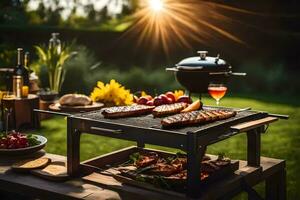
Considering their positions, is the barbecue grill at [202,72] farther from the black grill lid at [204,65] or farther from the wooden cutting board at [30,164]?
the wooden cutting board at [30,164]

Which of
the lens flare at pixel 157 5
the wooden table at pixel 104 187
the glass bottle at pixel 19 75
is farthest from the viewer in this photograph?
the lens flare at pixel 157 5

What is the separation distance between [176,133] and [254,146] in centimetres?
105

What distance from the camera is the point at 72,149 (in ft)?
12.3

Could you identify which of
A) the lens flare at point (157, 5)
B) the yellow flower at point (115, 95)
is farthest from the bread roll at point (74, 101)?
the lens flare at point (157, 5)

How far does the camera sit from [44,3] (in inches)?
944

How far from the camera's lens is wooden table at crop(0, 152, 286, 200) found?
3383 mm

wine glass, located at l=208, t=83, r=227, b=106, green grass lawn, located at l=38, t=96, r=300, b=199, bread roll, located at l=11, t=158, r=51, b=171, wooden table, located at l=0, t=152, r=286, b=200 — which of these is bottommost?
green grass lawn, located at l=38, t=96, r=300, b=199

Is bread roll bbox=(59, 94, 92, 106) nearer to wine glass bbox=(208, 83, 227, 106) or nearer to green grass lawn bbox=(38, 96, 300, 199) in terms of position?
green grass lawn bbox=(38, 96, 300, 199)

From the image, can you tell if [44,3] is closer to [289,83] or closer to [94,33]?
[94,33]

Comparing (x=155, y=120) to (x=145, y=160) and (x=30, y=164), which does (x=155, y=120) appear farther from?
(x=30, y=164)

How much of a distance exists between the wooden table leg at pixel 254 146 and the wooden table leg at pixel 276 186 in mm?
336

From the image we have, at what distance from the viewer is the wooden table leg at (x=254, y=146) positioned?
393 centimetres

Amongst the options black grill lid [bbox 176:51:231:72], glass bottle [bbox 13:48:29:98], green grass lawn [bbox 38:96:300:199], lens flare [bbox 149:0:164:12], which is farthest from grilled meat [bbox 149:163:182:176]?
lens flare [bbox 149:0:164:12]

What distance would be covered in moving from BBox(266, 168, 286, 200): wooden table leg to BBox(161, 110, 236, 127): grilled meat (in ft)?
2.73
